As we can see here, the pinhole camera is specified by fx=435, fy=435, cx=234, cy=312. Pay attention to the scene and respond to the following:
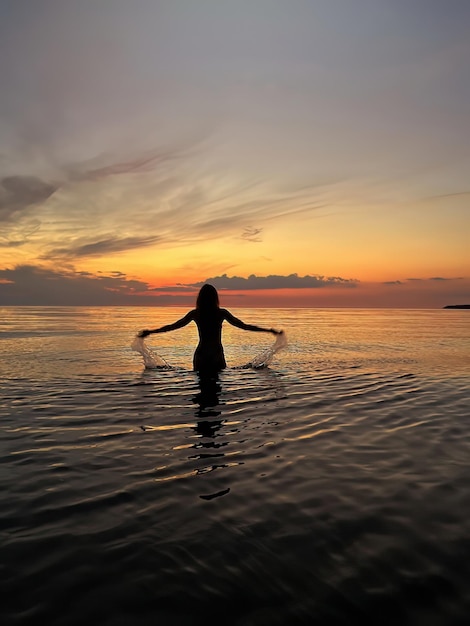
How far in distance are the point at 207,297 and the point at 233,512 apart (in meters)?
9.68

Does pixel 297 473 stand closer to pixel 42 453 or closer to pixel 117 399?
pixel 42 453

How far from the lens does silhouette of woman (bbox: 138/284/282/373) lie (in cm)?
1419

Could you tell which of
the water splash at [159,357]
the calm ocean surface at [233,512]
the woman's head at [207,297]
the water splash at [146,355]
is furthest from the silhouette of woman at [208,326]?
the calm ocean surface at [233,512]

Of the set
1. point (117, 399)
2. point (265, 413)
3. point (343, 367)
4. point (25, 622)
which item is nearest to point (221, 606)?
point (25, 622)

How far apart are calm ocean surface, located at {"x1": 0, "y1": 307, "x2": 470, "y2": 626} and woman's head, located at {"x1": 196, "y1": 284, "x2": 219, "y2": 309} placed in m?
4.10

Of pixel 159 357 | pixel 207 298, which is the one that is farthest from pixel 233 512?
pixel 159 357

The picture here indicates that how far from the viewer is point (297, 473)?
6090mm

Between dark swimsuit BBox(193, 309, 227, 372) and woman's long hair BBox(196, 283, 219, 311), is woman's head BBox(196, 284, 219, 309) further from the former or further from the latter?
dark swimsuit BBox(193, 309, 227, 372)

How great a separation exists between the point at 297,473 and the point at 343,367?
1240 centimetres

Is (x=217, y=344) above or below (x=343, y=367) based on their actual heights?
above

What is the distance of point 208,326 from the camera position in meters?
14.5

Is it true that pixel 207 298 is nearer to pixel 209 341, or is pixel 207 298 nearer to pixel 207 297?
pixel 207 297

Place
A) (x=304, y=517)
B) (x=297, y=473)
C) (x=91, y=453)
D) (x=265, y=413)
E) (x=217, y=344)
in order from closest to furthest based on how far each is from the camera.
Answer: (x=304, y=517) → (x=297, y=473) → (x=91, y=453) → (x=265, y=413) → (x=217, y=344)

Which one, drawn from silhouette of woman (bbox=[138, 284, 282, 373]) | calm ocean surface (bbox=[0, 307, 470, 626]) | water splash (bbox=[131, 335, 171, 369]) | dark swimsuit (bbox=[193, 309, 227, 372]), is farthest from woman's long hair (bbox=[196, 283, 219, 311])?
calm ocean surface (bbox=[0, 307, 470, 626])
